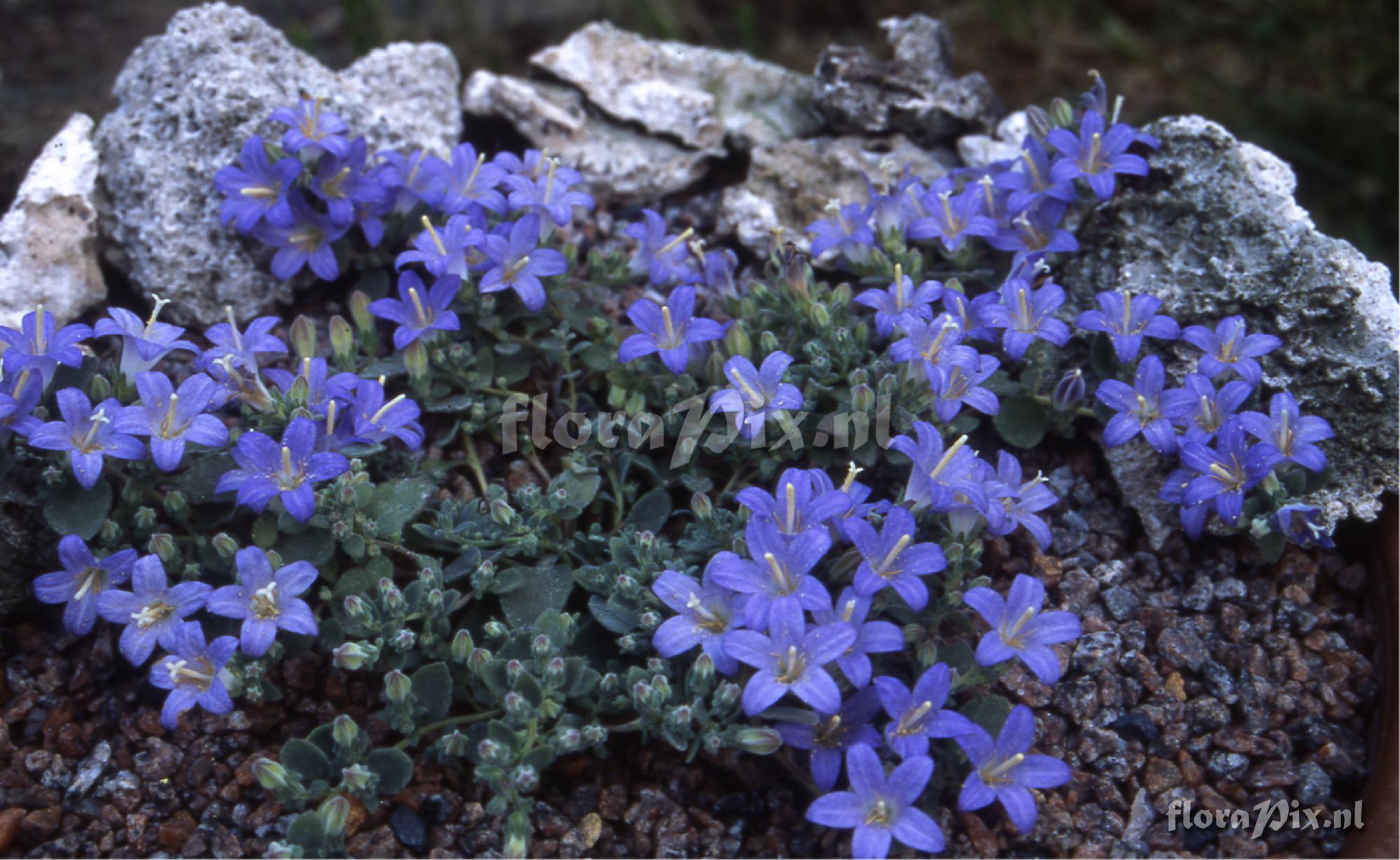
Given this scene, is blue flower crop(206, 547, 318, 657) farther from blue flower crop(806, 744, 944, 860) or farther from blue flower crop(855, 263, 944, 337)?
blue flower crop(855, 263, 944, 337)

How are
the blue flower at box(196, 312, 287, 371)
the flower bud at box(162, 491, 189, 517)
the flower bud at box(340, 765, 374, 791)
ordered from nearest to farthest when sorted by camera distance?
the flower bud at box(340, 765, 374, 791), the flower bud at box(162, 491, 189, 517), the blue flower at box(196, 312, 287, 371)

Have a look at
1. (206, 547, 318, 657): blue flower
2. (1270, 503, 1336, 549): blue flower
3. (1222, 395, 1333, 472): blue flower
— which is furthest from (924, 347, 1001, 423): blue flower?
(206, 547, 318, 657): blue flower

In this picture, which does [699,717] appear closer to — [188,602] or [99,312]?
[188,602]

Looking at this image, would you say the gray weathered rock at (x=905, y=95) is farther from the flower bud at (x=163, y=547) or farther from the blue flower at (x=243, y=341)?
the flower bud at (x=163, y=547)

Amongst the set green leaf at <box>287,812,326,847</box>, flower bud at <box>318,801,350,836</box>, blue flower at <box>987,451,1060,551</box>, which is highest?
blue flower at <box>987,451,1060,551</box>

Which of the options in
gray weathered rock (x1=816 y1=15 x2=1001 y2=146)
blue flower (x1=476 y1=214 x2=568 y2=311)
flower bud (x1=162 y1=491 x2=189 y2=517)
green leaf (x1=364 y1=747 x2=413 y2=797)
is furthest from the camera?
gray weathered rock (x1=816 y1=15 x2=1001 y2=146)

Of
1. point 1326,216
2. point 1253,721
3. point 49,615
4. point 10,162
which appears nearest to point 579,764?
point 49,615

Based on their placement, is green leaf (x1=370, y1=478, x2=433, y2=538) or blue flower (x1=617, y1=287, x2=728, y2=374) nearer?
green leaf (x1=370, y1=478, x2=433, y2=538)

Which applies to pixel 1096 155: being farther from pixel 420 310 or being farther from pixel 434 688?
pixel 434 688
